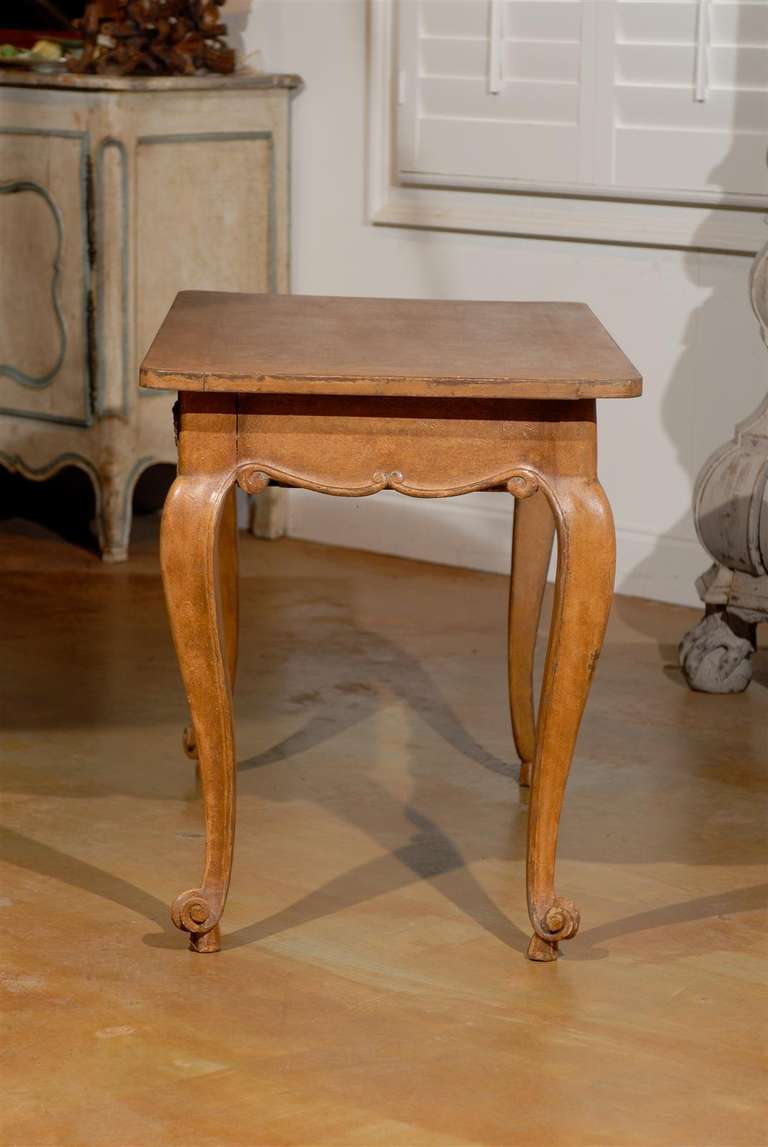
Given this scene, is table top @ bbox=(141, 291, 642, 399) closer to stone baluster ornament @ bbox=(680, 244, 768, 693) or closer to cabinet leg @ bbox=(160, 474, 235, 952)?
cabinet leg @ bbox=(160, 474, 235, 952)

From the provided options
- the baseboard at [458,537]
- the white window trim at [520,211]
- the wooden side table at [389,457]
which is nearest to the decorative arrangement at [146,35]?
the white window trim at [520,211]

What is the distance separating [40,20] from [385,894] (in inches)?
134

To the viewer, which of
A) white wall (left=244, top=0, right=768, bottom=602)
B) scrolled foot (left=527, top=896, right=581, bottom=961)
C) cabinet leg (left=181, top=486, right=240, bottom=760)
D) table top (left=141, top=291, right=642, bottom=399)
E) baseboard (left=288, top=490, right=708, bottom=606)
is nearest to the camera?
table top (left=141, top=291, right=642, bottom=399)

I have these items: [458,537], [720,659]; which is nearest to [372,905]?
[720,659]

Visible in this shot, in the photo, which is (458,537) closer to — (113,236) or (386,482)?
(113,236)

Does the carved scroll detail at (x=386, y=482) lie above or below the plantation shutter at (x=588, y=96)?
below

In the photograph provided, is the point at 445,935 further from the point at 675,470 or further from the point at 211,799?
the point at 675,470

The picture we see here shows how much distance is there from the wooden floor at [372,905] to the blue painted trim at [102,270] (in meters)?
0.65

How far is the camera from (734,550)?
3242mm

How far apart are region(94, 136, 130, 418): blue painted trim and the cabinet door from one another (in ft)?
0.12

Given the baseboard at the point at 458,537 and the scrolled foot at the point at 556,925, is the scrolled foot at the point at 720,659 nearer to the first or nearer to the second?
the baseboard at the point at 458,537

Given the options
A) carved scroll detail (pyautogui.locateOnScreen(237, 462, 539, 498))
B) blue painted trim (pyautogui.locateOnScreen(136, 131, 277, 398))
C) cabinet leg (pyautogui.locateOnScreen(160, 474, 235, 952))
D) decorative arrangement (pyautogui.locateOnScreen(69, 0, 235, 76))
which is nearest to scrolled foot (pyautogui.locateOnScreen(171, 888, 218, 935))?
cabinet leg (pyautogui.locateOnScreen(160, 474, 235, 952))

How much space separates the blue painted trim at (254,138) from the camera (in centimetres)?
412

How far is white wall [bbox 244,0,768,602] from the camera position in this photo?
12.6 ft
